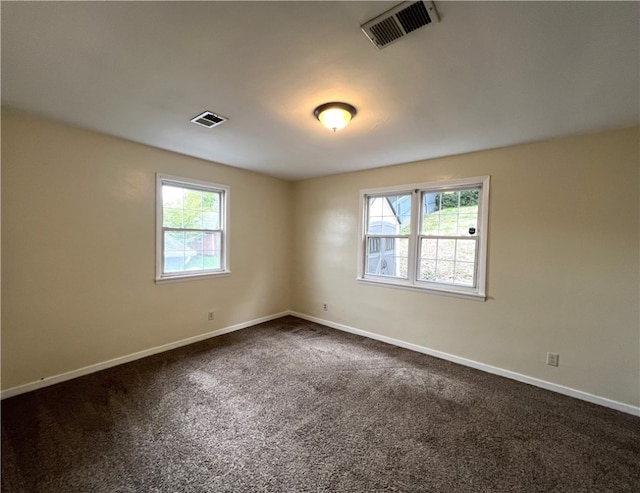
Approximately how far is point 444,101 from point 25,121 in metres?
3.51

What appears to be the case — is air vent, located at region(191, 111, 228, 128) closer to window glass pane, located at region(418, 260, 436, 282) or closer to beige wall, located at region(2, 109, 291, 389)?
beige wall, located at region(2, 109, 291, 389)

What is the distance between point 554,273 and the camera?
2682 mm

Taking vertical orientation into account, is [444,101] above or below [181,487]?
above

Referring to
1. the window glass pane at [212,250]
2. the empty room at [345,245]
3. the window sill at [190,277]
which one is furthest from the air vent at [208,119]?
the window sill at [190,277]

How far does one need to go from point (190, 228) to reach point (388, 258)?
276 cm

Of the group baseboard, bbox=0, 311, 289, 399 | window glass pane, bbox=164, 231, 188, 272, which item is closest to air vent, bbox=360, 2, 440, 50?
window glass pane, bbox=164, 231, 188, 272

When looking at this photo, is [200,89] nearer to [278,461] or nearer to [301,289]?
[278,461]

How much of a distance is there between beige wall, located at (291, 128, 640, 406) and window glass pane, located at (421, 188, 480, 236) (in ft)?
0.71

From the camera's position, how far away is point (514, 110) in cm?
212

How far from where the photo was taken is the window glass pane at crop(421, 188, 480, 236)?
321 centimetres

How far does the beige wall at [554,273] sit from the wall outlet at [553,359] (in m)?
0.04

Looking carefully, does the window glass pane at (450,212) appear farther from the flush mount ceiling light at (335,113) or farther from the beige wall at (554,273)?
the flush mount ceiling light at (335,113)

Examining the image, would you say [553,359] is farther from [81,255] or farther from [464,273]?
[81,255]

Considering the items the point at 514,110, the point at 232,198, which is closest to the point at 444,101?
the point at 514,110
